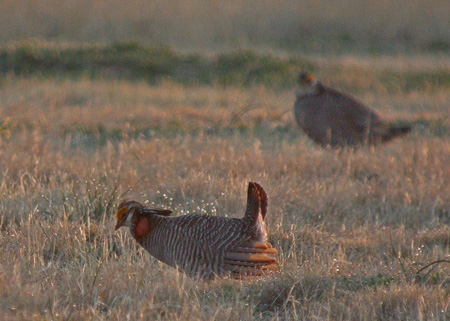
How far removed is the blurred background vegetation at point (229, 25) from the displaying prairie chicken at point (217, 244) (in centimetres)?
1169

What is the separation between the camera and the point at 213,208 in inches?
197

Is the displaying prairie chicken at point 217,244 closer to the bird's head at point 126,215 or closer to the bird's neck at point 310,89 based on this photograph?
the bird's head at point 126,215

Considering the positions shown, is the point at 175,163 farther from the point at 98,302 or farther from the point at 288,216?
the point at 98,302

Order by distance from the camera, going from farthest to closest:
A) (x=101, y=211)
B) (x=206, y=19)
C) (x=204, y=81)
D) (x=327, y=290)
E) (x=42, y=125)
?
(x=206, y=19), (x=204, y=81), (x=42, y=125), (x=101, y=211), (x=327, y=290)

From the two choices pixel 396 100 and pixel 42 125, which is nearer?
pixel 42 125

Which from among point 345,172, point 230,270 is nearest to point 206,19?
point 345,172

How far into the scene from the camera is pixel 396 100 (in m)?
12.1

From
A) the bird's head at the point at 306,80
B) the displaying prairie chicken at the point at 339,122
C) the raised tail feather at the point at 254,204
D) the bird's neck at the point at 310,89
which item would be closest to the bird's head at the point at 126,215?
the raised tail feather at the point at 254,204

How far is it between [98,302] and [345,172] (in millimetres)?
3644

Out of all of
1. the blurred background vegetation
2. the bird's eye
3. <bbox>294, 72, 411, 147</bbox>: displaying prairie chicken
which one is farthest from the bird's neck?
the blurred background vegetation

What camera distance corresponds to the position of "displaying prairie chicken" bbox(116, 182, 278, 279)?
3793mm

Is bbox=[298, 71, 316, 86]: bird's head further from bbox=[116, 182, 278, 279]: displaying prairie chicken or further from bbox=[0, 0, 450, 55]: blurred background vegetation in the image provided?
bbox=[0, 0, 450, 55]: blurred background vegetation

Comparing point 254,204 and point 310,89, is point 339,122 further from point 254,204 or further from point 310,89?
point 254,204

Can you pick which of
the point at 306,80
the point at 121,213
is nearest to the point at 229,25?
the point at 306,80
